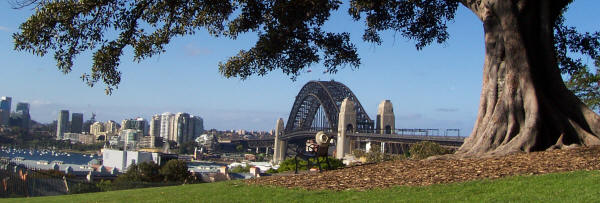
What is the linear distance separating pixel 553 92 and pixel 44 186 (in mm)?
13589

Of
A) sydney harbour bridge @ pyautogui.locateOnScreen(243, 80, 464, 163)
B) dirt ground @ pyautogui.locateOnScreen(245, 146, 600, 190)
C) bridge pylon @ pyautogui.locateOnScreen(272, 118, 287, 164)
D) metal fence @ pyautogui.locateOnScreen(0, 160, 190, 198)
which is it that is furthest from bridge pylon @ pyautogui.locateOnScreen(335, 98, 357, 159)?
dirt ground @ pyautogui.locateOnScreen(245, 146, 600, 190)

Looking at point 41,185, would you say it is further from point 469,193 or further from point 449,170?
point 469,193

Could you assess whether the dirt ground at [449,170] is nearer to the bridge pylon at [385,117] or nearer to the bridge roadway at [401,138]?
the bridge roadway at [401,138]

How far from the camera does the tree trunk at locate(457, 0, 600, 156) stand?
11469 millimetres

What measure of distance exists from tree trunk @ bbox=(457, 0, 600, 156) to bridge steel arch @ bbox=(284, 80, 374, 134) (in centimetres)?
8343

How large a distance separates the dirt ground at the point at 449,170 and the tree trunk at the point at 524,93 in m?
0.78

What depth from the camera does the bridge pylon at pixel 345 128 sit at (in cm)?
8281

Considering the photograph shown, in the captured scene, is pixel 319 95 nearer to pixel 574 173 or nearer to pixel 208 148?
pixel 208 148

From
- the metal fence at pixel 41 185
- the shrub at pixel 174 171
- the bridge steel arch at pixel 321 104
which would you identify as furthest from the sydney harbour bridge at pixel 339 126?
the metal fence at pixel 41 185

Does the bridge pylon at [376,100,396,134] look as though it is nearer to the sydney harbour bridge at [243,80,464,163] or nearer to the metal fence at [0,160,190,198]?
the sydney harbour bridge at [243,80,464,163]

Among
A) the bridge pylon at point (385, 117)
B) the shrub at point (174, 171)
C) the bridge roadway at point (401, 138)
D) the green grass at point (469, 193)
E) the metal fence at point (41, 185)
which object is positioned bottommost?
the shrub at point (174, 171)

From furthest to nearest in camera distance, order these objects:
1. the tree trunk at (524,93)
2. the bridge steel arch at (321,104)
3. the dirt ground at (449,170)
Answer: the bridge steel arch at (321,104) → the tree trunk at (524,93) → the dirt ground at (449,170)

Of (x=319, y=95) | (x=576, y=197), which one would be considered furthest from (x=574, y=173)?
(x=319, y=95)

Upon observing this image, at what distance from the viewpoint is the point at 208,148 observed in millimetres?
172125
